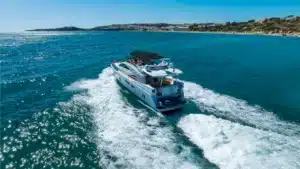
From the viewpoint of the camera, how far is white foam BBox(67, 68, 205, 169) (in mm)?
22344

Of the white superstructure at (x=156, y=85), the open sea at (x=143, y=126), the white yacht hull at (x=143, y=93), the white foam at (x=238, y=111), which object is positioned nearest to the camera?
the open sea at (x=143, y=126)

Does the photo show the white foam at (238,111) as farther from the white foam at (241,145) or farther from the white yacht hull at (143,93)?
the white yacht hull at (143,93)

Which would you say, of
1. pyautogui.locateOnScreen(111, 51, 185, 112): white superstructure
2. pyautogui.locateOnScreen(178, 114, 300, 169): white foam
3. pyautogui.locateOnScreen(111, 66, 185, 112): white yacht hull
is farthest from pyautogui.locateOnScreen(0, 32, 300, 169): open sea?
pyautogui.locateOnScreen(111, 51, 185, 112): white superstructure

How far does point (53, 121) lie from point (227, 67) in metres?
→ 44.0

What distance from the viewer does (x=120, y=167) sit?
70.5 ft

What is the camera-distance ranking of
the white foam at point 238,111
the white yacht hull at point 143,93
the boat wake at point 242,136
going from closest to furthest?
the boat wake at point 242,136 → the white foam at point 238,111 → the white yacht hull at point 143,93

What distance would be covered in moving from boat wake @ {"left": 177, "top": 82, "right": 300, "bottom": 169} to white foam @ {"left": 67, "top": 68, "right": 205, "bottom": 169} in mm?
2189

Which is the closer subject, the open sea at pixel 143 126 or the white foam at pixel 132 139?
the white foam at pixel 132 139

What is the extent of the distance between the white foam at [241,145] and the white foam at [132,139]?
6.47ft

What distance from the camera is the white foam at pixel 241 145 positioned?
71.7 feet

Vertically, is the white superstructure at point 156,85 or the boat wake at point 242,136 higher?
the white superstructure at point 156,85

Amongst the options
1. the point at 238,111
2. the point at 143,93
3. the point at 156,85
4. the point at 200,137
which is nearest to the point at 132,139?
the point at 200,137

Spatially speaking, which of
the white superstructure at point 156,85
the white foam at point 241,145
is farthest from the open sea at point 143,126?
the white superstructure at point 156,85

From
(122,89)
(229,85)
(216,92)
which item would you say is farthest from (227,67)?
(122,89)
